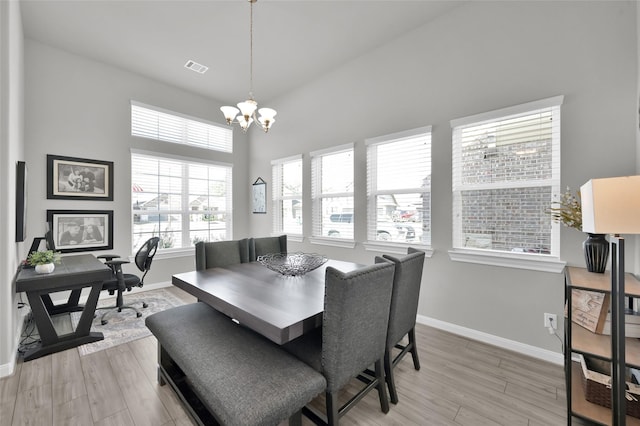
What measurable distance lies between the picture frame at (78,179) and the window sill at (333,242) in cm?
307

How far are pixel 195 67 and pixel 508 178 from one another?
4.29 metres

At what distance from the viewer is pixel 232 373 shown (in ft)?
4.25

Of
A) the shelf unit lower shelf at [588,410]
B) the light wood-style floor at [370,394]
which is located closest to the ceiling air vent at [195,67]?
the light wood-style floor at [370,394]

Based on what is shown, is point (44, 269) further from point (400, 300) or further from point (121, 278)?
point (400, 300)

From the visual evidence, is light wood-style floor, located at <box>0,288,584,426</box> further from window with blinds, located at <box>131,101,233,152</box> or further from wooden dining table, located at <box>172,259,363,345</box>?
window with blinds, located at <box>131,101,233,152</box>

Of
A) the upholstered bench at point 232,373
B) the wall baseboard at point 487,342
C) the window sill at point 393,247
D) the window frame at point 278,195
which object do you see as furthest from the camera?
Result: the window frame at point 278,195

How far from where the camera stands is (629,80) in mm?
2045

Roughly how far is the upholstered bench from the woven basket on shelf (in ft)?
5.29

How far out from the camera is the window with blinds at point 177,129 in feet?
14.1

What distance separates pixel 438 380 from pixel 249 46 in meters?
4.17

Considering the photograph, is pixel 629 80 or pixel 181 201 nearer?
pixel 629 80

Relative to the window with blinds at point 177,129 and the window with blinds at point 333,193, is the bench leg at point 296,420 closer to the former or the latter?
the window with blinds at point 333,193

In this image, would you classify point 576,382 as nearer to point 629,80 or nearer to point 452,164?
point 452,164

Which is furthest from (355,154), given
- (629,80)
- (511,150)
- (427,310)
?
(629,80)
